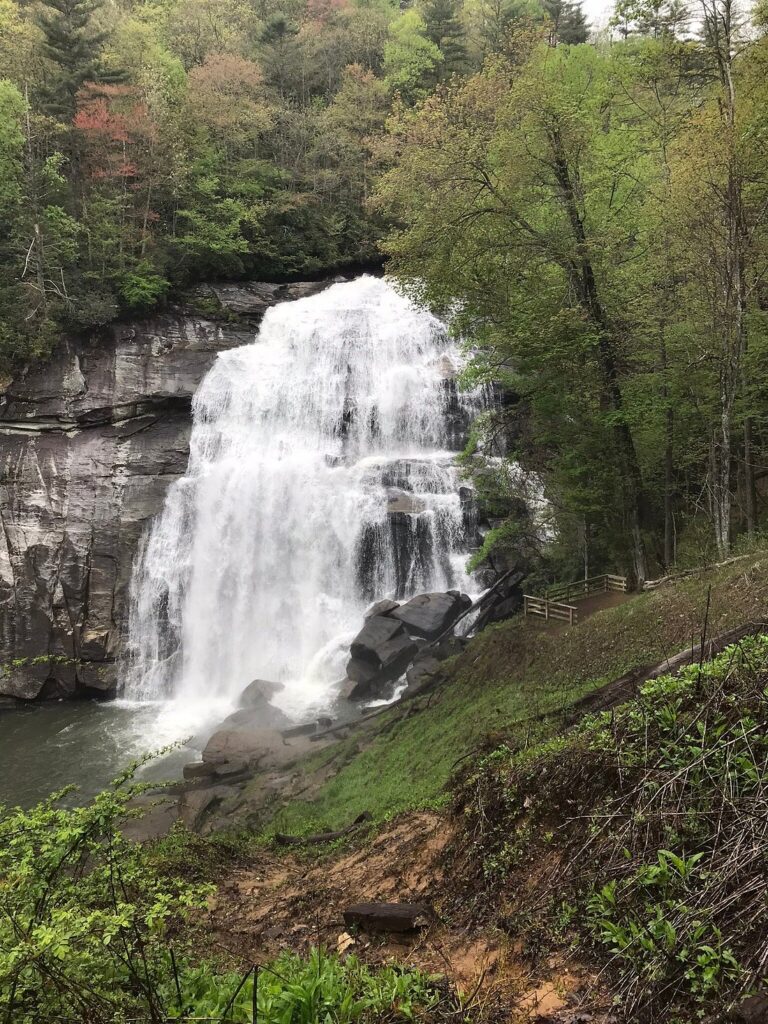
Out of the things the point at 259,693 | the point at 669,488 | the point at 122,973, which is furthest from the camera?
the point at 259,693

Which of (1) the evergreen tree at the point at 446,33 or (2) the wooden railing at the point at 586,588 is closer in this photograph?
(2) the wooden railing at the point at 586,588

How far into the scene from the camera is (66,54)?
26781 mm

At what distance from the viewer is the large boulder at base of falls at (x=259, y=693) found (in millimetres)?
16719

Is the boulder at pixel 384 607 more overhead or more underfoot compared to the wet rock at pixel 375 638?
more overhead

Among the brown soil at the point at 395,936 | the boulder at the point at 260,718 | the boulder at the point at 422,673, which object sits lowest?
the boulder at the point at 260,718

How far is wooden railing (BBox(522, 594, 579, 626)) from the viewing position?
14175 millimetres

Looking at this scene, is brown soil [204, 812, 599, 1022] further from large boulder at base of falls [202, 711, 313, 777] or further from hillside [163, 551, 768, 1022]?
large boulder at base of falls [202, 711, 313, 777]

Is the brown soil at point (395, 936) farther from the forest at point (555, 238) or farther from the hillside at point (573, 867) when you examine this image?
the forest at point (555, 238)

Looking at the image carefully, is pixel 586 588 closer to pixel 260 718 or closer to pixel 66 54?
pixel 260 718

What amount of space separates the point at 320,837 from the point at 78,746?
10.9 meters

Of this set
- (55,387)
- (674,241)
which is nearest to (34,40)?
(55,387)

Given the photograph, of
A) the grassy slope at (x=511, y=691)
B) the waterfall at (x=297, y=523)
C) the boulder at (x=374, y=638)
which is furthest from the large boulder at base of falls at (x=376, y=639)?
the grassy slope at (x=511, y=691)

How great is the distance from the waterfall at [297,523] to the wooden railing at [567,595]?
419 cm

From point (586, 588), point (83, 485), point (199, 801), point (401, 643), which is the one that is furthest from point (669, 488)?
point (83, 485)
